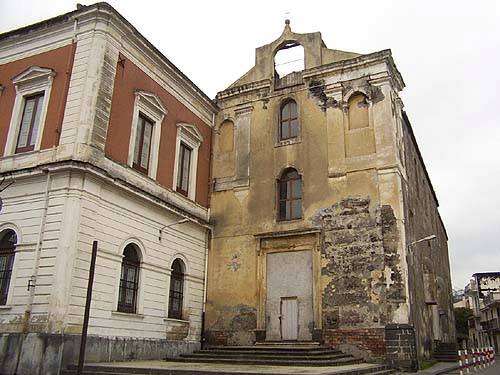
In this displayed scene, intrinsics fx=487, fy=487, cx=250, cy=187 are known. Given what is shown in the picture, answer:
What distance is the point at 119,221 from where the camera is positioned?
47.2 ft

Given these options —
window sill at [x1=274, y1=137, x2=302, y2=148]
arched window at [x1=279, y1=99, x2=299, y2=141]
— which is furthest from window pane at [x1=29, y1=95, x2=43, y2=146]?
arched window at [x1=279, y1=99, x2=299, y2=141]

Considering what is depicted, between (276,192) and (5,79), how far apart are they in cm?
1005

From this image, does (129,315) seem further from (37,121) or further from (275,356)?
(37,121)

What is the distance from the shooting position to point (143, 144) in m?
16.3

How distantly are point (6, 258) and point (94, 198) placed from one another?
9.43 ft

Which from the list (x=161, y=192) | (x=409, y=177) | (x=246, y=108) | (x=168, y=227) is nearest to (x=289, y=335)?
(x=168, y=227)

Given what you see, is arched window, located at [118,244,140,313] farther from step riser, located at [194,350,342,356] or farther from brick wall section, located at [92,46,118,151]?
brick wall section, located at [92,46,118,151]

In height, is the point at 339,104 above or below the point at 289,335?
above

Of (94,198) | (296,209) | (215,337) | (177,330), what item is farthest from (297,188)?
(94,198)

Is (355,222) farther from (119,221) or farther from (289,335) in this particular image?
(119,221)

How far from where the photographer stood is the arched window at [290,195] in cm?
1820

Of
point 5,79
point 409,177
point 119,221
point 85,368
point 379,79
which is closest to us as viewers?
point 85,368

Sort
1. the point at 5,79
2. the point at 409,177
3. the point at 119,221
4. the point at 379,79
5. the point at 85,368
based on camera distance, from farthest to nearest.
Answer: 1. the point at 409,177
2. the point at 379,79
3. the point at 5,79
4. the point at 119,221
5. the point at 85,368

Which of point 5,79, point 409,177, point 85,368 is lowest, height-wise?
point 85,368
